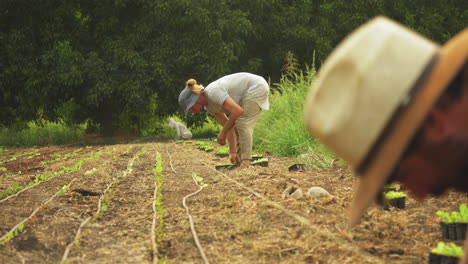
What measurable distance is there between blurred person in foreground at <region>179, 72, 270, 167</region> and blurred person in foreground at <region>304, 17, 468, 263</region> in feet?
15.9

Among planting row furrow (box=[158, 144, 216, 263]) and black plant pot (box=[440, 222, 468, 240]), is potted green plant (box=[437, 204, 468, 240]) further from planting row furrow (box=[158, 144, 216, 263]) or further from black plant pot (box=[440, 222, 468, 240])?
planting row furrow (box=[158, 144, 216, 263])

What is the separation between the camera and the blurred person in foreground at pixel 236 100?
6359mm

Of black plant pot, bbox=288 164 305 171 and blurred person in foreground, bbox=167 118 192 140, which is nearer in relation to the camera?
black plant pot, bbox=288 164 305 171

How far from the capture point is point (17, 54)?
1672 centimetres

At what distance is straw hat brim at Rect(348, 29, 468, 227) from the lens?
127cm

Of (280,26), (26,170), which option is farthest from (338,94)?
(280,26)

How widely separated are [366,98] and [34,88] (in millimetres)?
17029

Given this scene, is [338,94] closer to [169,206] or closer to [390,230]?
[390,230]

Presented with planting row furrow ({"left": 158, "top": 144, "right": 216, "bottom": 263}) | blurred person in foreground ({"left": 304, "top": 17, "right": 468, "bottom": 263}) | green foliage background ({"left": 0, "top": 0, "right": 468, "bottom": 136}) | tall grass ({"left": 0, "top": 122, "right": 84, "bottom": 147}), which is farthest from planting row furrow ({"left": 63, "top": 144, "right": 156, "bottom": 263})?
green foliage background ({"left": 0, "top": 0, "right": 468, "bottom": 136})

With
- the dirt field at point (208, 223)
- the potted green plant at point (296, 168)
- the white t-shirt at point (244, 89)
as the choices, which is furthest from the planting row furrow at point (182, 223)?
the potted green plant at point (296, 168)

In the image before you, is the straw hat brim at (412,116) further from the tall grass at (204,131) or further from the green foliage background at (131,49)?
the tall grass at (204,131)

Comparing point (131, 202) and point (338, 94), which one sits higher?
point (338, 94)

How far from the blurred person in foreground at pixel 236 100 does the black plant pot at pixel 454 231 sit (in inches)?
135

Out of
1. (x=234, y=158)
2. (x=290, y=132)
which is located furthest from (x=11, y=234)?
(x=290, y=132)
